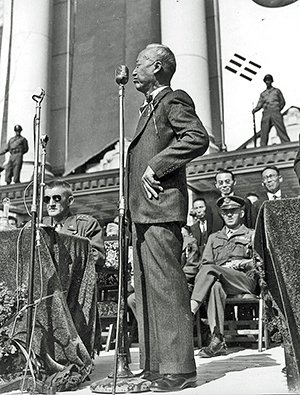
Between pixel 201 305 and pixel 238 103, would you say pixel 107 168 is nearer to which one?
pixel 238 103

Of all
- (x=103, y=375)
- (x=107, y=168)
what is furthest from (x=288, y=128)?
(x=103, y=375)

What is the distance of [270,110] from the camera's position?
10.6 metres

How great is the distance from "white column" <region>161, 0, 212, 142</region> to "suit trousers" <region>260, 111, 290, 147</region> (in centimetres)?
104

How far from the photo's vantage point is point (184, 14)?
448 inches

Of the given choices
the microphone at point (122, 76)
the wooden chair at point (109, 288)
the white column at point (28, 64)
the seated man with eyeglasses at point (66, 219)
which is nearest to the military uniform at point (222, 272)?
the wooden chair at point (109, 288)

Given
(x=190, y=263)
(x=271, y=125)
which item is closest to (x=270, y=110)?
(x=271, y=125)

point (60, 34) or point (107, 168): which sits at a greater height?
point (60, 34)

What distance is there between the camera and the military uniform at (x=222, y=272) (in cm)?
518

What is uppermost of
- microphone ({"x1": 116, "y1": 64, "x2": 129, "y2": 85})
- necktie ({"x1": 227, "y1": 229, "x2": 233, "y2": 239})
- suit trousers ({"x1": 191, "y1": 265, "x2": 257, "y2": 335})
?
microphone ({"x1": 116, "y1": 64, "x2": 129, "y2": 85})

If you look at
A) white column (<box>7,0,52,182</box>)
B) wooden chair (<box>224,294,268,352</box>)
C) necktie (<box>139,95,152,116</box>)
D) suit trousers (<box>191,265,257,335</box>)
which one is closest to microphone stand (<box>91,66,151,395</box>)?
necktie (<box>139,95,152,116</box>)

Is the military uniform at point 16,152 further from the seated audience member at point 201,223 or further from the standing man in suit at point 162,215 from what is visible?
the standing man in suit at point 162,215

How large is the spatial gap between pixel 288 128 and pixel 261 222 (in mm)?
8487

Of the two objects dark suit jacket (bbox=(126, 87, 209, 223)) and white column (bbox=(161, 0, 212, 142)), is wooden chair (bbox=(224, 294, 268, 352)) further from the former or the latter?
white column (bbox=(161, 0, 212, 142))

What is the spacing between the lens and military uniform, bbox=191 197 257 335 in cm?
518
